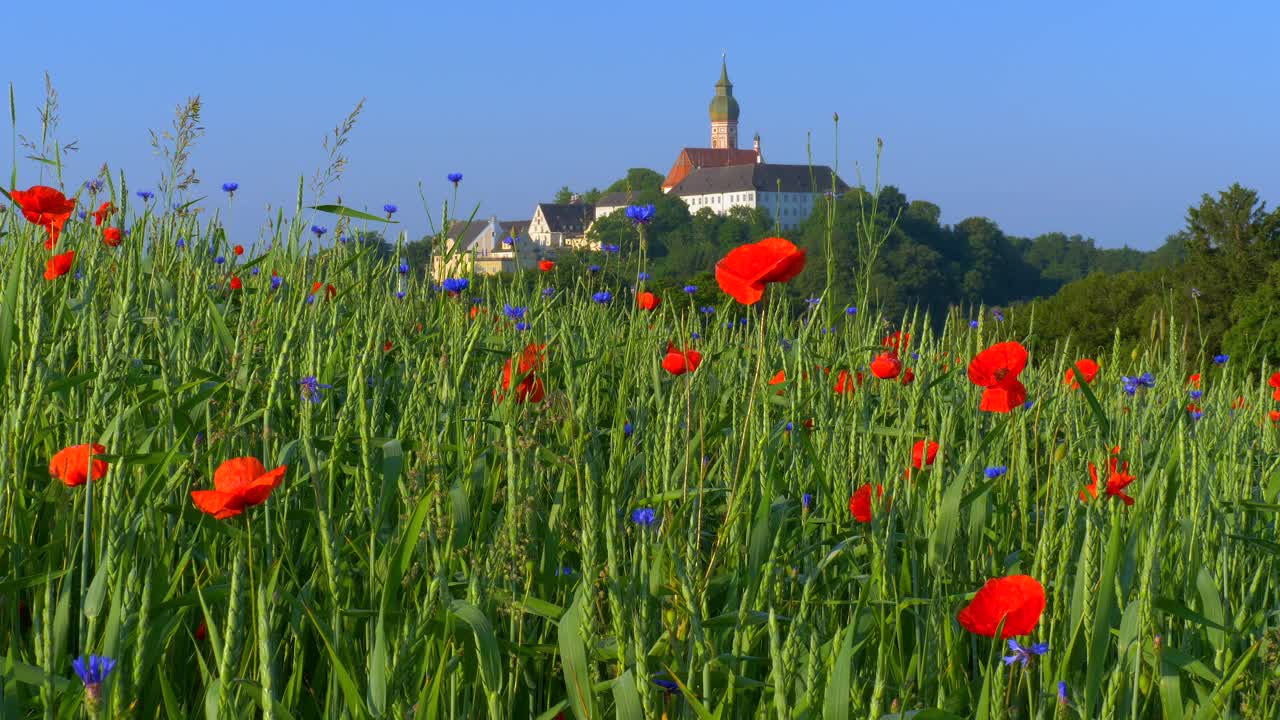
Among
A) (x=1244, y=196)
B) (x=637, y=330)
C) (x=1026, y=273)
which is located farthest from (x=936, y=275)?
(x=637, y=330)

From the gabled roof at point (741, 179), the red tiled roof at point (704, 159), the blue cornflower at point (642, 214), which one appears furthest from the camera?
the red tiled roof at point (704, 159)

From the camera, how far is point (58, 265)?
218 centimetres

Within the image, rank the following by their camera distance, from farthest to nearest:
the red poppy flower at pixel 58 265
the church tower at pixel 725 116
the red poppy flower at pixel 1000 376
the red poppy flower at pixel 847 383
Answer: the church tower at pixel 725 116
the red poppy flower at pixel 847 383
the red poppy flower at pixel 58 265
the red poppy flower at pixel 1000 376

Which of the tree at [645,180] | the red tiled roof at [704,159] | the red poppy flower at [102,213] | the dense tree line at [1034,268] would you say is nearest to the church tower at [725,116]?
the red tiled roof at [704,159]

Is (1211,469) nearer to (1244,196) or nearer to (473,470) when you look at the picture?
(473,470)

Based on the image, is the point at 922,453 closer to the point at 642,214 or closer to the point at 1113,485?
the point at 1113,485

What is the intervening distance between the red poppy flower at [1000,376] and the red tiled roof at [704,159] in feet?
357

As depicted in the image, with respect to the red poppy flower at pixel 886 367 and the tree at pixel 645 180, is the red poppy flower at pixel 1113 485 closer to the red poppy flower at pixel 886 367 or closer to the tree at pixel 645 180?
the red poppy flower at pixel 886 367

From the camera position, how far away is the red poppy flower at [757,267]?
5.00 ft

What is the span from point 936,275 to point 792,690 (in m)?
60.3

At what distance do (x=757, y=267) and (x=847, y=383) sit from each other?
0.79 metres

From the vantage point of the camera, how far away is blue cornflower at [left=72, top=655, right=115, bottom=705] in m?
0.70

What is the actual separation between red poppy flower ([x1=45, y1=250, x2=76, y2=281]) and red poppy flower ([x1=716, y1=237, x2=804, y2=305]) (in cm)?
136

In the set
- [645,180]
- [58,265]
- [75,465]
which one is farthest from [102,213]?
[645,180]
